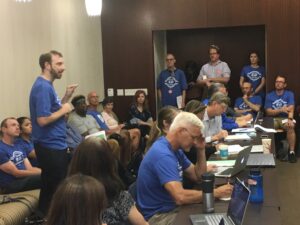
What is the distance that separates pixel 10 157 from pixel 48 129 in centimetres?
67

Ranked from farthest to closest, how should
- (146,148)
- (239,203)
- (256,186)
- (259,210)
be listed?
(146,148), (256,186), (259,210), (239,203)

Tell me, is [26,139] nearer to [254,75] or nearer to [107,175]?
[107,175]

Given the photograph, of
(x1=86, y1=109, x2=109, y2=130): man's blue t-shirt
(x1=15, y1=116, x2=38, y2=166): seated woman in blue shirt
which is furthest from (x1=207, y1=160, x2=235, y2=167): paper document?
(x1=86, y1=109, x2=109, y2=130): man's blue t-shirt

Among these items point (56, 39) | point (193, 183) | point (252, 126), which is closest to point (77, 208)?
point (193, 183)

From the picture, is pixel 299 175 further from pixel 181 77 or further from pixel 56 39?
pixel 56 39

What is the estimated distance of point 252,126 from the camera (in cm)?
562

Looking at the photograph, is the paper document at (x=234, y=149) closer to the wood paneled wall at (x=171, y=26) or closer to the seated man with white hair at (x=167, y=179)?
the seated man with white hair at (x=167, y=179)

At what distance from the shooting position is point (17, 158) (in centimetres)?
434

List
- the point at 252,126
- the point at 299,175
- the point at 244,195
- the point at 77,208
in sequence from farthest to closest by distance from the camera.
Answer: the point at 299,175 < the point at 252,126 < the point at 244,195 < the point at 77,208

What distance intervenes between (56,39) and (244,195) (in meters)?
4.69

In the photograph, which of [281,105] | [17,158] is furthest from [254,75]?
[17,158]

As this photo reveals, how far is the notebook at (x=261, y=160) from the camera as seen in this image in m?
3.37

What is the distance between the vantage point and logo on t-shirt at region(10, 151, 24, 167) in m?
4.30

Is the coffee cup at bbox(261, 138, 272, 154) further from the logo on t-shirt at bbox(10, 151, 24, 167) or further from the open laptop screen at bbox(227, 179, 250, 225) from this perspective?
the logo on t-shirt at bbox(10, 151, 24, 167)
